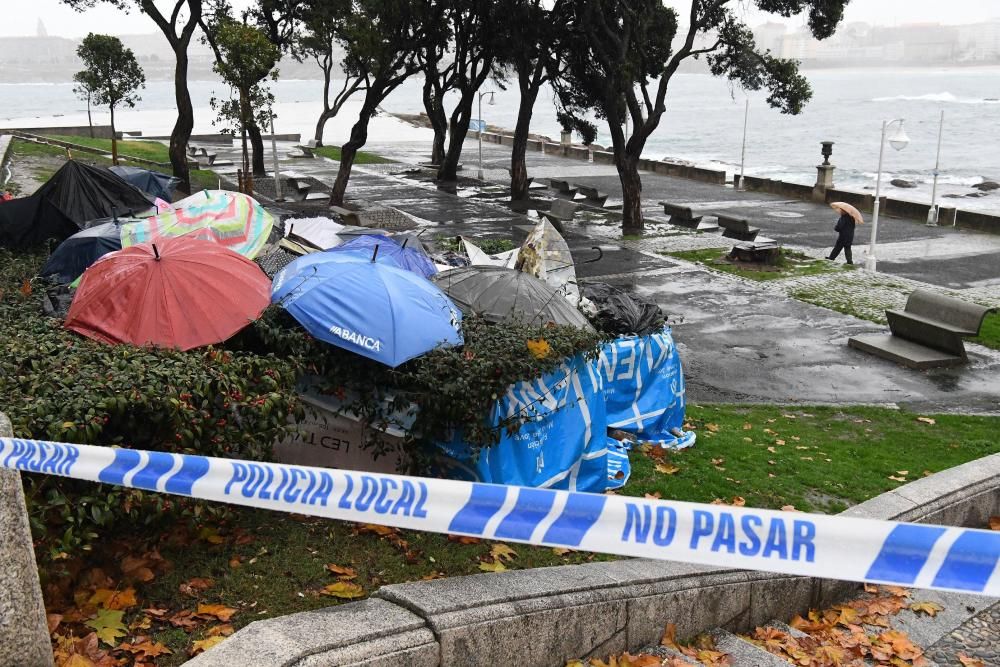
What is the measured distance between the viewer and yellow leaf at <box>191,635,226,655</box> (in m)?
4.41

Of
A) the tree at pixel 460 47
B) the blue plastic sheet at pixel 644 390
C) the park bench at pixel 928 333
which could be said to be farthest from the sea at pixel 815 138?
the blue plastic sheet at pixel 644 390

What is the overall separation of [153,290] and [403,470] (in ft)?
7.25

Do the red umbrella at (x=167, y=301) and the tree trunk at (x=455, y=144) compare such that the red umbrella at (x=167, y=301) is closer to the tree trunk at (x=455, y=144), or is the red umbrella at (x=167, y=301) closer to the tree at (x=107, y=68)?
the tree at (x=107, y=68)

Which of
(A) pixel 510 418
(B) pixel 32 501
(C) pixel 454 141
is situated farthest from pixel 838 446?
(C) pixel 454 141

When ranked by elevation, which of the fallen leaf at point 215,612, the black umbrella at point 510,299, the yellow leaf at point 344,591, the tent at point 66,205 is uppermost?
the tent at point 66,205

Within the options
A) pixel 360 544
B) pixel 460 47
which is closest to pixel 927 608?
pixel 360 544

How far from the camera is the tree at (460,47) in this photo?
98.2 ft

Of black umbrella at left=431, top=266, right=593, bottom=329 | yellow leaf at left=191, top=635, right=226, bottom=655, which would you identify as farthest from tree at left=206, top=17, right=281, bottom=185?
yellow leaf at left=191, top=635, right=226, bottom=655

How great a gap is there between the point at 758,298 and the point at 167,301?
41.8 feet

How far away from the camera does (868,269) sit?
19.9m

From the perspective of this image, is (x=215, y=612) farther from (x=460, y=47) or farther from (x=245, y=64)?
(x=460, y=47)

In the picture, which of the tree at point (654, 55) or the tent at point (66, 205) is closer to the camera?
the tent at point (66, 205)

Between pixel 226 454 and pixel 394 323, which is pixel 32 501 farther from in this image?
pixel 394 323

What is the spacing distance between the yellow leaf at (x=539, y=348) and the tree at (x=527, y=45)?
74.4ft
